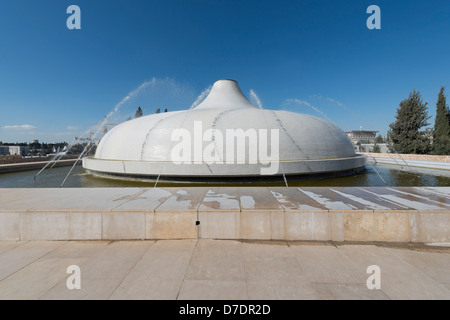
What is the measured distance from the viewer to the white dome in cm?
1019

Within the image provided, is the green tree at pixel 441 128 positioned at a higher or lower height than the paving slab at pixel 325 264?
higher

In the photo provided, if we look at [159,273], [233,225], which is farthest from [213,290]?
[233,225]

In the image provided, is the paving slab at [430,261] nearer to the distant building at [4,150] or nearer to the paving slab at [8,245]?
the paving slab at [8,245]

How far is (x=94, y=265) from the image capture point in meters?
2.94

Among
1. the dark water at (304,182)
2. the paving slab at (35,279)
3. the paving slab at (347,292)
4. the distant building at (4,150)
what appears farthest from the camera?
the distant building at (4,150)

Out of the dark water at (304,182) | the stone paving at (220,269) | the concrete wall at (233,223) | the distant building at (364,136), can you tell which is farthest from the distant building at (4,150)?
the distant building at (364,136)

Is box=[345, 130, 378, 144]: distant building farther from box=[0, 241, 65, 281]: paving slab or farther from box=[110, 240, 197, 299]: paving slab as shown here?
box=[0, 241, 65, 281]: paving slab

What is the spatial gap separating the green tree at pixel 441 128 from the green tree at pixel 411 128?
115 centimetres

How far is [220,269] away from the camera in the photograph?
2.80m

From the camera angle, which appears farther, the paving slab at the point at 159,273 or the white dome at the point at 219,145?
the white dome at the point at 219,145

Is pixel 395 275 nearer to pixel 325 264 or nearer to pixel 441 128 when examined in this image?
pixel 325 264

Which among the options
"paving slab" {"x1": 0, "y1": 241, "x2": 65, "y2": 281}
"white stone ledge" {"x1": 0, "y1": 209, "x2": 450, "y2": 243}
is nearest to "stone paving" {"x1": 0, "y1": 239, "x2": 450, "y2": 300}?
"paving slab" {"x1": 0, "y1": 241, "x2": 65, "y2": 281}

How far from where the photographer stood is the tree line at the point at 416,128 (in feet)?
88.3

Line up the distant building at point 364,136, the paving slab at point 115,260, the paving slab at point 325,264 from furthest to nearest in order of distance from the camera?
the distant building at point 364,136
the paving slab at point 115,260
the paving slab at point 325,264
